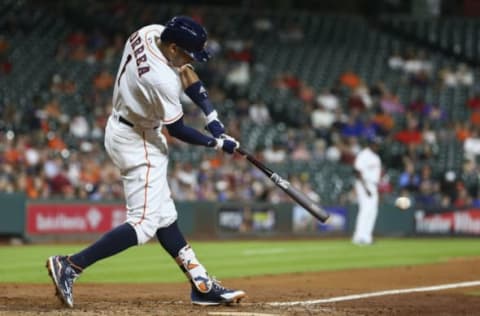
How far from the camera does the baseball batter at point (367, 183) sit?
18.8 meters

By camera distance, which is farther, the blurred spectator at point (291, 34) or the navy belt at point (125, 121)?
the blurred spectator at point (291, 34)

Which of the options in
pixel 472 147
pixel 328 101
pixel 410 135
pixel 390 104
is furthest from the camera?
pixel 390 104

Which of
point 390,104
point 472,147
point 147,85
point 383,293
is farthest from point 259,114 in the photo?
point 147,85

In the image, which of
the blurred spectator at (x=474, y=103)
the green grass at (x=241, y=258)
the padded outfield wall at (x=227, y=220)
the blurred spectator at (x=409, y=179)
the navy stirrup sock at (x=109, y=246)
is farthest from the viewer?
the blurred spectator at (x=474, y=103)

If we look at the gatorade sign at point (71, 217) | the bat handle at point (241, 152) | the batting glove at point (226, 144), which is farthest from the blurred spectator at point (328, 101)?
the batting glove at point (226, 144)

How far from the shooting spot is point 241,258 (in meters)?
15.3

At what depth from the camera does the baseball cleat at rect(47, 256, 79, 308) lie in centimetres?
734

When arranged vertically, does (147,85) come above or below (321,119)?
below

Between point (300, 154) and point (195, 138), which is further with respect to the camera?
point (300, 154)

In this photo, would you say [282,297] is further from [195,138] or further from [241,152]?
[195,138]

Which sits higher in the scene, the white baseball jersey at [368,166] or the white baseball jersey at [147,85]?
the white baseball jersey at [147,85]

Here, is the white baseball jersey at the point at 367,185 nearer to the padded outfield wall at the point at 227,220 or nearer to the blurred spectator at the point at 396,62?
the padded outfield wall at the point at 227,220

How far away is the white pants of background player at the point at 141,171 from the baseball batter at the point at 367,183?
11511 millimetres

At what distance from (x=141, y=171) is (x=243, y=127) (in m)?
15.9
